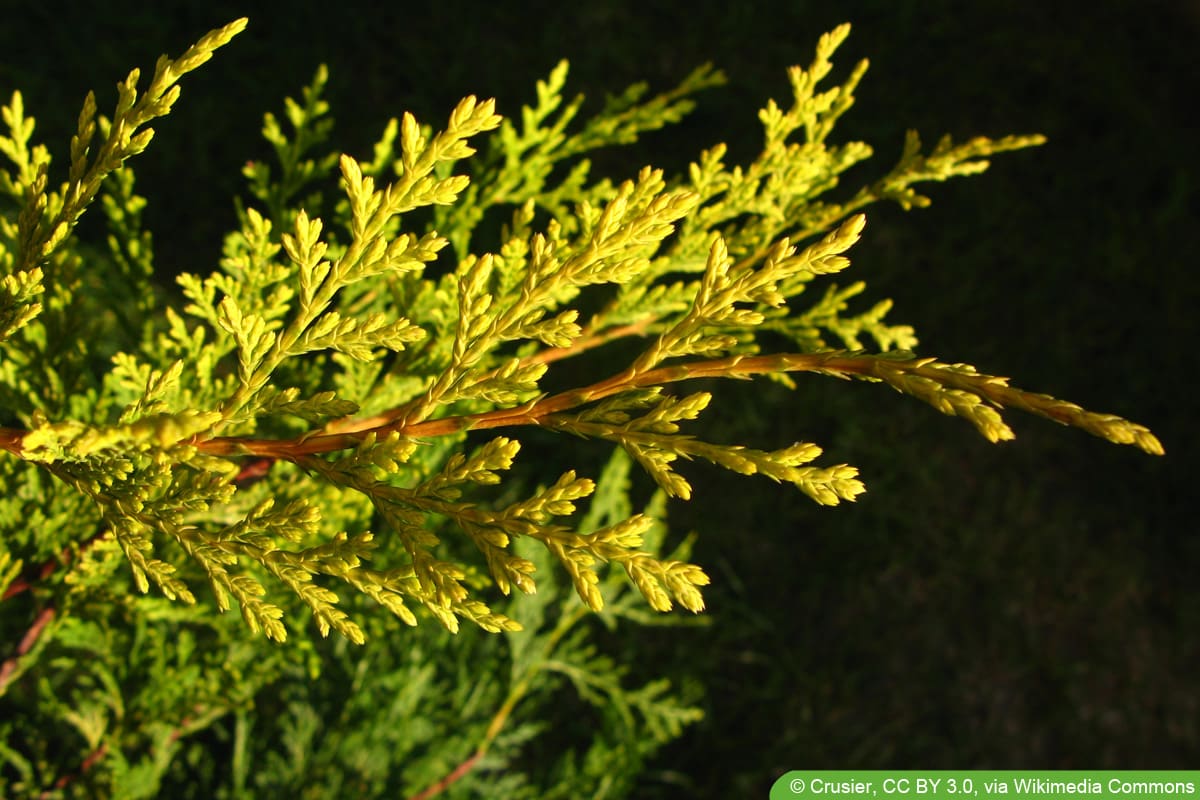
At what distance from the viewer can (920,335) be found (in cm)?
593

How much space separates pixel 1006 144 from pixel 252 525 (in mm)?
1964

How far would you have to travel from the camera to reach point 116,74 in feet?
17.3

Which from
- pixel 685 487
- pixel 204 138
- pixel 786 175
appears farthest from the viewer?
pixel 204 138

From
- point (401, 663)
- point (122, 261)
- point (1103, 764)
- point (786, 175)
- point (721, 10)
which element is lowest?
point (1103, 764)

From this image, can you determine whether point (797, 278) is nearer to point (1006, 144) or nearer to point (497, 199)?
point (1006, 144)

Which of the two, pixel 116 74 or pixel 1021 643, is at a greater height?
pixel 116 74

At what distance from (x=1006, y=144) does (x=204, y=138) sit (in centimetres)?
434

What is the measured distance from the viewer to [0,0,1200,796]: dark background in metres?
5.32

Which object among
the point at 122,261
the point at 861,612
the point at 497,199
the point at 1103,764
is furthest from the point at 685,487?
the point at 1103,764

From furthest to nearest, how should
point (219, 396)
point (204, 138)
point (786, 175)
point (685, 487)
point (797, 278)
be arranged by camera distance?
point (204, 138), point (786, 175), point (219, 396), point (797, 278), point (685, 487)

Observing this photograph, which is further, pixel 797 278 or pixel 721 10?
pixel 721 10

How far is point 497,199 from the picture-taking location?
8.88ft

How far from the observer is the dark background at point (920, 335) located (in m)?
5.32

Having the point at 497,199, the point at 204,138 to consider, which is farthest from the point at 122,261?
the point at 204,138
